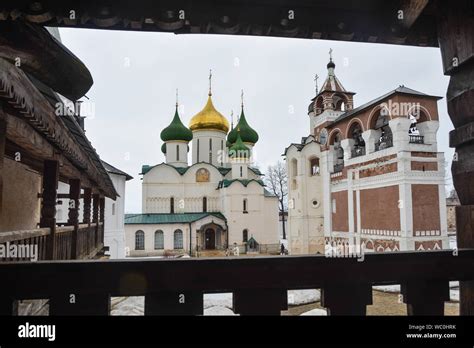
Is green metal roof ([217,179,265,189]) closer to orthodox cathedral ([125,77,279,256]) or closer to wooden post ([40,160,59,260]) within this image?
orthodox cathedral ([125,77,279,256])

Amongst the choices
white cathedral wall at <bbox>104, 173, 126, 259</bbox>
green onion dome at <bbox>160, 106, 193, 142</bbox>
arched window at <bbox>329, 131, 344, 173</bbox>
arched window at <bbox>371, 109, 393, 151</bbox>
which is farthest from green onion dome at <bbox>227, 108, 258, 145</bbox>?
arched window at <bbox>371, 109, 393, 151</bbox>

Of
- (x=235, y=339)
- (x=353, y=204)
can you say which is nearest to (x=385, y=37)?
(x=235, y=339)

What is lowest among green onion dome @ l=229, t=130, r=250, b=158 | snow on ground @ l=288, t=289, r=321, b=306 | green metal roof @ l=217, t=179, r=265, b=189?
snow on ground @ l=288, t=289, r=321, b=306

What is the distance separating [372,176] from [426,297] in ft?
64.3

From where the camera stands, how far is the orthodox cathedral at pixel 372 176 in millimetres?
17828

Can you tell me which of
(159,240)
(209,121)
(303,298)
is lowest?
(303,298)

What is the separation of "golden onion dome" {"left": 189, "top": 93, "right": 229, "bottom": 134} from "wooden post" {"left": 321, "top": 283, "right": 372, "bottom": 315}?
120 ft

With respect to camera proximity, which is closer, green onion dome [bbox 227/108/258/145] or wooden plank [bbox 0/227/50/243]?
wooden plank [bbox 0/227/50/243]

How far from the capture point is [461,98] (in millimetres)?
2113

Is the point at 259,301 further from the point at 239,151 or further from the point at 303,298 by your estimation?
the point at 239,151

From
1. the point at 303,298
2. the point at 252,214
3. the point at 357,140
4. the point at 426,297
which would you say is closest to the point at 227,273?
the point at 426,297

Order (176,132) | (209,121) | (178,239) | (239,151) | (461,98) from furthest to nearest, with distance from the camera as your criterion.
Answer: (209,121) < (176,132) < (239,151) < (178,239) < (461,98)

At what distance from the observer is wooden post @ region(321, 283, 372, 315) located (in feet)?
5.46

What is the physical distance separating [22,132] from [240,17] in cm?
173
